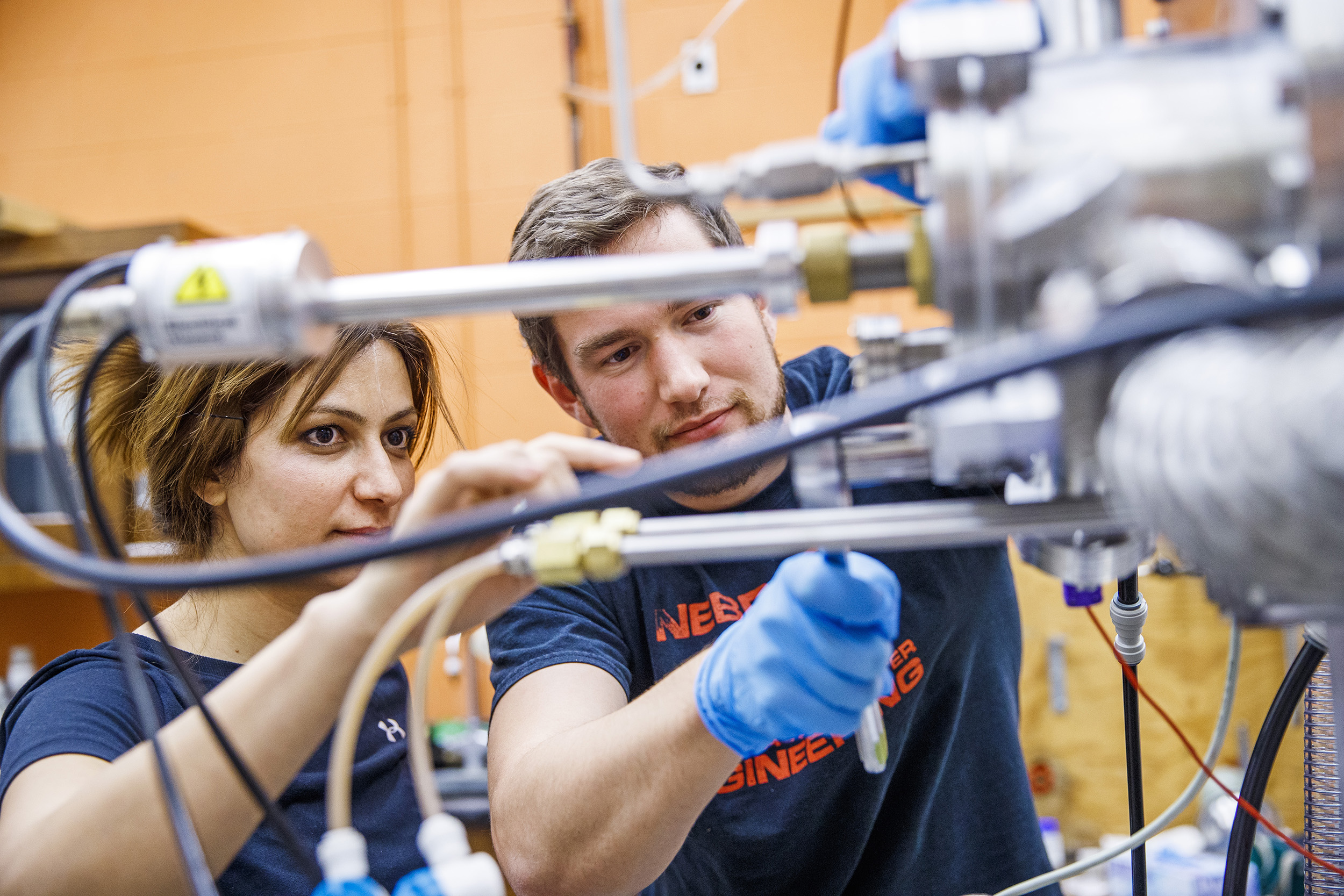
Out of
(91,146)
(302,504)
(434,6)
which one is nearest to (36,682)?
(302,504)

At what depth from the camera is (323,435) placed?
3.42 ft

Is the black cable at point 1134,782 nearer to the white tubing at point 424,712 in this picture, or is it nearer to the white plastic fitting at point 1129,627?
the white plastic fitting at point 1129,627

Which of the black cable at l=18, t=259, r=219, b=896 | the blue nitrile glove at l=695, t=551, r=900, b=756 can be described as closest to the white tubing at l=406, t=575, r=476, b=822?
the black cable at l=18, t=259, r=219, b=896

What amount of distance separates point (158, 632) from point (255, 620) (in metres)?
0.55

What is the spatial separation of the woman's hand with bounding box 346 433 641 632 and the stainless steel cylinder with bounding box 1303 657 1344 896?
0.57 m

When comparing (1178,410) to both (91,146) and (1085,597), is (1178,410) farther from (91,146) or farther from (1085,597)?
(91,146)

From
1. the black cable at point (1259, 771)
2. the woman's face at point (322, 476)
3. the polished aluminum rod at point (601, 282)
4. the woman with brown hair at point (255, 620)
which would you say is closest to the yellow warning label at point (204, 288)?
the polished aluminum rod at point (601, 282)

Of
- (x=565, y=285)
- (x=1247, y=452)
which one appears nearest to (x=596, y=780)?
(x=565, y=285)

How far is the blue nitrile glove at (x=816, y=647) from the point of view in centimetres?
58

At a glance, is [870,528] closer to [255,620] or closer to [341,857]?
[341,857]

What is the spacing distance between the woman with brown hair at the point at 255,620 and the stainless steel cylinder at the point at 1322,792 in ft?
1.89

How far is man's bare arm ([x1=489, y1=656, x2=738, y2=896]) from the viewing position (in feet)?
2.42

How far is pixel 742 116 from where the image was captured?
243 cm

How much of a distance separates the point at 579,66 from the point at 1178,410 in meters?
2.46
